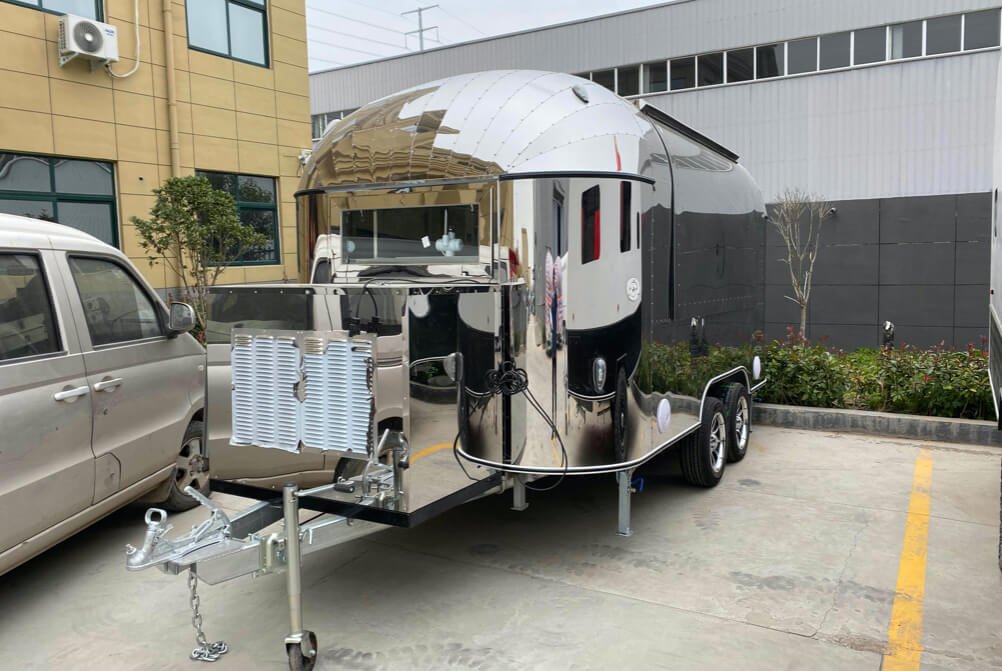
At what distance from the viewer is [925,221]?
1709 cm

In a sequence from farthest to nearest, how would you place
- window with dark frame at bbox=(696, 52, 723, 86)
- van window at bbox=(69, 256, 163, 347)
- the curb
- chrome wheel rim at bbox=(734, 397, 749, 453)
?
window with dark frame at bbox=(696, 52, 723, 86)
the curb
chrome wheel rim at bbox=(734, 397, 749, 453)
van window at bbox=(69, 256, 163, 347)

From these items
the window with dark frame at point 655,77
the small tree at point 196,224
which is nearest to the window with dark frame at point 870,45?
the window with dark frame at point 655,77

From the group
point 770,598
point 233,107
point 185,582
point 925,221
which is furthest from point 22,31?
point 925,221

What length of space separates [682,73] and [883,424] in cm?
1440

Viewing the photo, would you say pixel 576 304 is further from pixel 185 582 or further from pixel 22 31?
pixel 22 31

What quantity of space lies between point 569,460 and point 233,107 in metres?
12.5

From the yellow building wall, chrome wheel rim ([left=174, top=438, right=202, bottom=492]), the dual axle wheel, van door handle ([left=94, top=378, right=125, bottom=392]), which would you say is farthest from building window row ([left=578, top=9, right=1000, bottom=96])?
van door handle ([left=94, top=378, right=125, bottom=392])

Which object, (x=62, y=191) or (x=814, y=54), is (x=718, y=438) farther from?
(x=814, y=54)

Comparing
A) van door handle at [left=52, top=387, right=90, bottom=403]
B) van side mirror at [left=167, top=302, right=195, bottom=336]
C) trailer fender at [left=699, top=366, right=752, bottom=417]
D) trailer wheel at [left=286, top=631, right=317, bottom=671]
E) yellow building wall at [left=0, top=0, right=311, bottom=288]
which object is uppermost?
yellow building wall at [left=0, top=0, right=311, bottom=288]

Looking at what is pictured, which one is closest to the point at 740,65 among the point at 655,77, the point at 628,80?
the point at 655,77

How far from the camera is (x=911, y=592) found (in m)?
4.57

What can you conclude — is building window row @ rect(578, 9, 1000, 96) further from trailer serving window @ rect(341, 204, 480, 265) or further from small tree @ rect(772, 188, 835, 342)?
trailer serving window @ rect(341, 204, 480, 265)

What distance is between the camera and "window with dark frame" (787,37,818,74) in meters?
18.5

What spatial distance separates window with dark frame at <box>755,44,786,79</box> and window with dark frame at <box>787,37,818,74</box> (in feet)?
0.61
